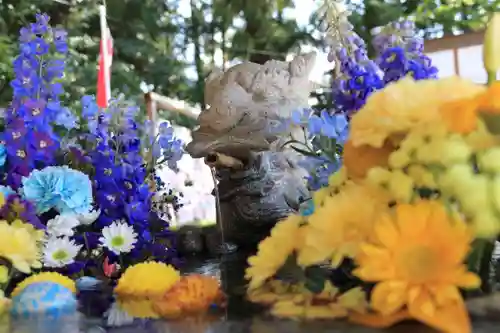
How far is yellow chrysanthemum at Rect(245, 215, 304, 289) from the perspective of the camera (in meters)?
0.45

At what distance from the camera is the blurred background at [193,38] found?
2.06 m

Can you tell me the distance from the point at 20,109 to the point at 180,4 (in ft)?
7.27

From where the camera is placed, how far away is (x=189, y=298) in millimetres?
504

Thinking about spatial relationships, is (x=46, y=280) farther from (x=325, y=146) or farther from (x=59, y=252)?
(x=325, y=146)

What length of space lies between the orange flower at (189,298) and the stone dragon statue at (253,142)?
328mm

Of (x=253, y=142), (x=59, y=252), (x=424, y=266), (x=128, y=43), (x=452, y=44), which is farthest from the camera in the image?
(x=128, y=43)

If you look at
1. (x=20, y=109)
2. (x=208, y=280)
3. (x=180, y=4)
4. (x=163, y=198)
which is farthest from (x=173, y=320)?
(x=180, y=4)

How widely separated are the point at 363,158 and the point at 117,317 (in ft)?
0.73

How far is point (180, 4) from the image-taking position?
287 centimetres

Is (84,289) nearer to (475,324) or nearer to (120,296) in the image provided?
(120,296)

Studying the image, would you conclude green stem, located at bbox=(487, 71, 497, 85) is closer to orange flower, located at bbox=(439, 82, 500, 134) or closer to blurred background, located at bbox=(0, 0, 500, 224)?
orange flower, located at bbox=(439, 82, 500, 134)

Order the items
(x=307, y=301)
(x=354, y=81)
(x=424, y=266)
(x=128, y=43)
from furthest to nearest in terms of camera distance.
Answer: (x=128, y=43)
(x=354, y=81)
(x=307, y=301)
(x=424, y=266)

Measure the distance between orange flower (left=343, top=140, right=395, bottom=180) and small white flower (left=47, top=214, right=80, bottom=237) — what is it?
356 mm

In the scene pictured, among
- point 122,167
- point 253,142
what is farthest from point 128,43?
point 122,167
